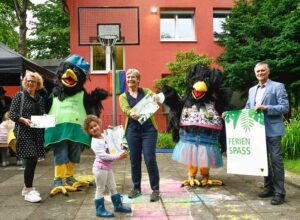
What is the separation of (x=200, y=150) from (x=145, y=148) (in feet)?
3.26

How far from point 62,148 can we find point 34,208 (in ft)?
3.56

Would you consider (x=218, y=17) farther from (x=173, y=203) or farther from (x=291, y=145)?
(x=173, y=203)

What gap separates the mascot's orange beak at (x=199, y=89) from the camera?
5961 mm

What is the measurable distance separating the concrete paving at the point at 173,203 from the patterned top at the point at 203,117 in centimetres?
94

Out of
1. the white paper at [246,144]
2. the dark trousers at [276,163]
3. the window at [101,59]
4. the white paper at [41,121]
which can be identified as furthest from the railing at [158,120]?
the dark trousers at [276,163]

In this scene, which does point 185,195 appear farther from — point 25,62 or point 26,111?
point 25,62

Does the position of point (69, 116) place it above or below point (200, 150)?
above

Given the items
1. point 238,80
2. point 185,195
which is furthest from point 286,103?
point 238,80

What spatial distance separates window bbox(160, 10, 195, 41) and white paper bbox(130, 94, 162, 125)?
1267 cm

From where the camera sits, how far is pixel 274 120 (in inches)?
208

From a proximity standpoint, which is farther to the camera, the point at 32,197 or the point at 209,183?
the point at 209,183

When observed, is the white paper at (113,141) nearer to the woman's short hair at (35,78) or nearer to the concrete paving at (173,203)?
the concrete paving at (173,203)

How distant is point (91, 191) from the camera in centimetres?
601

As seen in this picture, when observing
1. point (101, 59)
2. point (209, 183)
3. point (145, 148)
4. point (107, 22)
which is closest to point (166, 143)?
point (107, 22)
